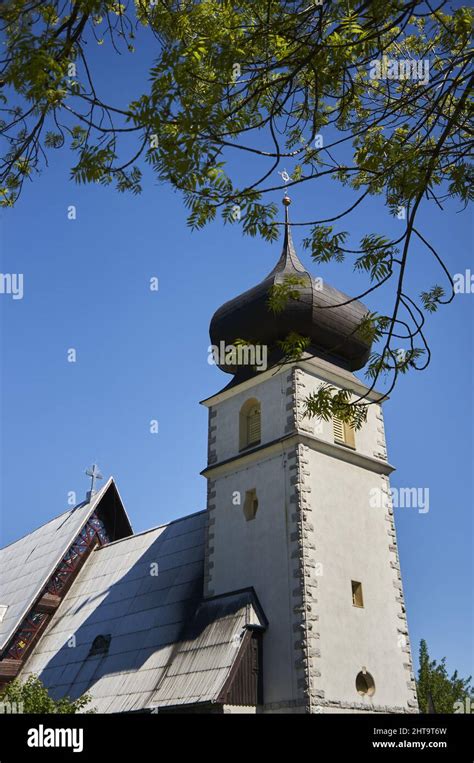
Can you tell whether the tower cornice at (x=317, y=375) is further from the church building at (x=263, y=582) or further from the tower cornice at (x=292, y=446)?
the tower cornice at (x=292, y=446)

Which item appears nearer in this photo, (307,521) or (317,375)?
(307,521)

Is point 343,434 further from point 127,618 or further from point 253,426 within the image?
point 127,618

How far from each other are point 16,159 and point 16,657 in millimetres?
20704

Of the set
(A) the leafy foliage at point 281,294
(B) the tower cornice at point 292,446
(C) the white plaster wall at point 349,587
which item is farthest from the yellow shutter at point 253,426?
(A) the leafy foliage at point 281,294

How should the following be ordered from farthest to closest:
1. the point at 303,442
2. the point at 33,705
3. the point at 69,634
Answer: the point at 69,634
the point at 303,442
the point at 33,705

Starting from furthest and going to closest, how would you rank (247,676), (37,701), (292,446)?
(292,446) < (247,676) < (37,701)

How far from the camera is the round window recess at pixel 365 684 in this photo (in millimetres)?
16438

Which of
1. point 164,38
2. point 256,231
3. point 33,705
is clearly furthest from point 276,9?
point 33,705

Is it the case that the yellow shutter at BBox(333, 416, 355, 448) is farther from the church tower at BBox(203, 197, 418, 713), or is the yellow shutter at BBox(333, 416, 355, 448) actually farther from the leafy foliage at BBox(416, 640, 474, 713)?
the leafy foliage at BBox(416, 640, 474, 713)

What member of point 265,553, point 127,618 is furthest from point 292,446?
point 127,618

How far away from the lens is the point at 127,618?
2055 cm

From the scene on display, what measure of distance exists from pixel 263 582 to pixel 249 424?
4948mm
